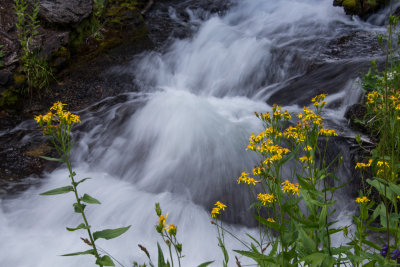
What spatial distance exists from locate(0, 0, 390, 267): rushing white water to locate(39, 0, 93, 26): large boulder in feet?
3.94

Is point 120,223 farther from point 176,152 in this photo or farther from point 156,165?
point 176,152

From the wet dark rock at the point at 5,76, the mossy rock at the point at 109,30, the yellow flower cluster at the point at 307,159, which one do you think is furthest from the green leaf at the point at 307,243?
the mossy rock at the point at 109,30

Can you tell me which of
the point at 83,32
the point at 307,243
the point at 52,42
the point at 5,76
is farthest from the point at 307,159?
→ the point at 83,32

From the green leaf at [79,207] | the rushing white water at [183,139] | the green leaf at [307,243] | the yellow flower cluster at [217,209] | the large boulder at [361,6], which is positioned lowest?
the rushing white water at [183,139]

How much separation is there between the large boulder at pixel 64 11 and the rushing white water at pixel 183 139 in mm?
1200

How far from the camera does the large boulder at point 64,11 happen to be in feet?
19.4

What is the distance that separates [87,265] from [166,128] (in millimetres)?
2279

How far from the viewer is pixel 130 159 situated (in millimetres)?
4312

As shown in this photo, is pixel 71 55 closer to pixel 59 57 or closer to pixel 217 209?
pixel 59 57

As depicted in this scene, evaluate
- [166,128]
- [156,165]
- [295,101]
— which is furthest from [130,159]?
[295,101]

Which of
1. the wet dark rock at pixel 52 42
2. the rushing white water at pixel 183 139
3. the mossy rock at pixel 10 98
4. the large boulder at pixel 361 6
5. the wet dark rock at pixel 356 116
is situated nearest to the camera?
the rushing white water at pixel 183 139

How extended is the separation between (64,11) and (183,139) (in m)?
3.36

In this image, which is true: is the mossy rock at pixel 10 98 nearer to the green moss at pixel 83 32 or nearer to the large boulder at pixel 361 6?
Answer: the green moss at pixel 83 32

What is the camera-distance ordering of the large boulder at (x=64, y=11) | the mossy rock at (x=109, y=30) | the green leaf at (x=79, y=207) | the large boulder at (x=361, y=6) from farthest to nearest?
the large boulder at (x=361, y=6) → the mossy rock at (x=109, y=30) → the large boulder at (x=64, y=11) → the green leaf at (x=79, y=207)
